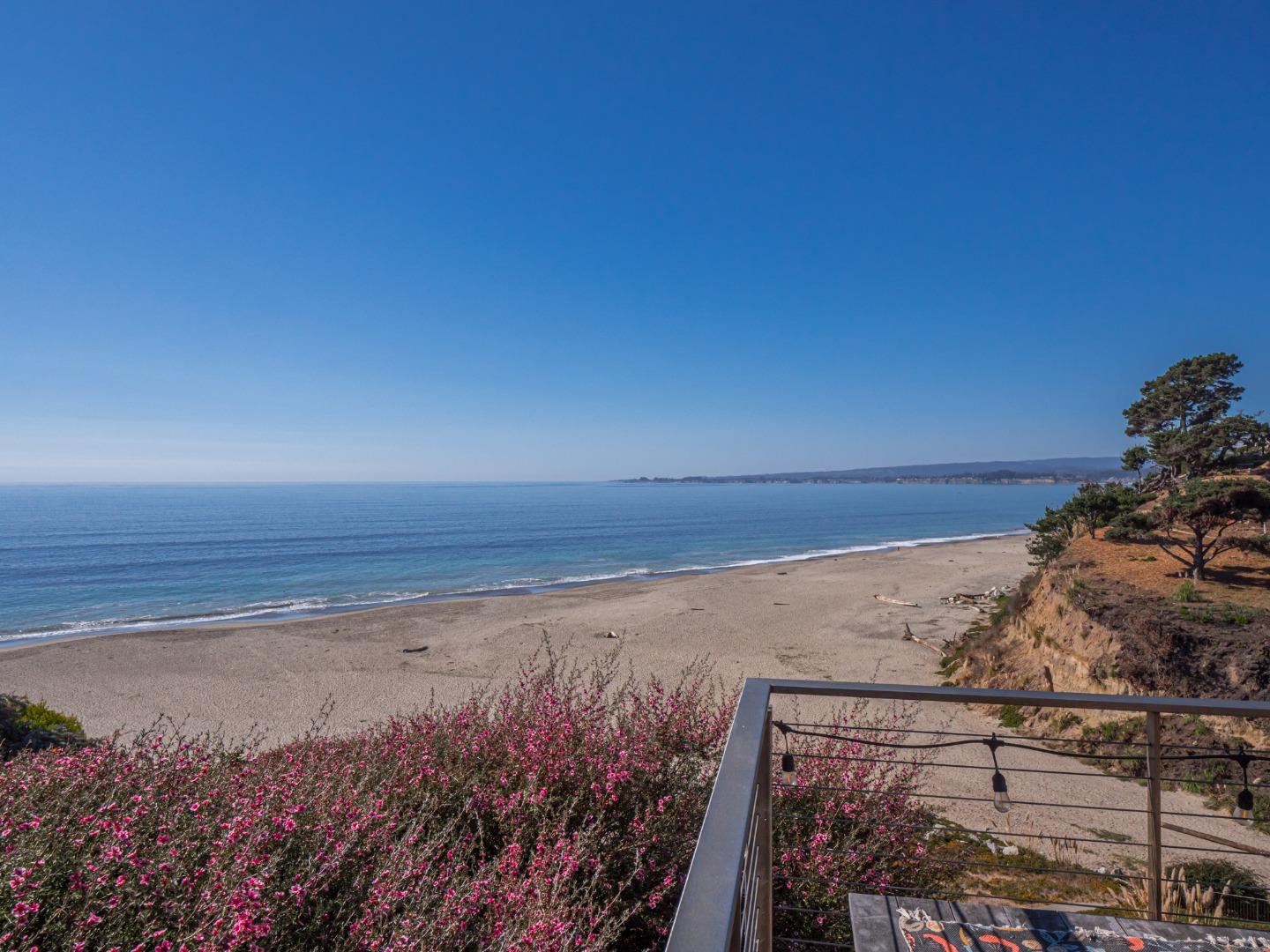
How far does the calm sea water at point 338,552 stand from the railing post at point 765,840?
76.4 feet

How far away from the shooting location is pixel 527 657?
50.9 feet

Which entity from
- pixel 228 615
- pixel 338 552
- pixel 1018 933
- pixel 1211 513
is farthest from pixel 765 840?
pixel 338 552

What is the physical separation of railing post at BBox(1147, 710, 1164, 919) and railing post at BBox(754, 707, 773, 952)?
122 cm

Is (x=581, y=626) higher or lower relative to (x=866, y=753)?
lower

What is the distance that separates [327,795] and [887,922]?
2500mm

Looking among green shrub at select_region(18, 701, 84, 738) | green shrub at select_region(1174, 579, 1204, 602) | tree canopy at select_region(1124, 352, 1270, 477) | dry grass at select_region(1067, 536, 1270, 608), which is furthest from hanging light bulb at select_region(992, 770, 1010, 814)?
tree canopy at select_region(1124, 352, 1270, 477)

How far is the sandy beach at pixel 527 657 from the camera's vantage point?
772cm

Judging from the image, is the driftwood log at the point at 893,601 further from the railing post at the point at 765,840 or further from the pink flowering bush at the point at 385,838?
the railing post at the point at 765,840

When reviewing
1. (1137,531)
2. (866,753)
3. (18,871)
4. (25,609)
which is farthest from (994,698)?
(25,609)

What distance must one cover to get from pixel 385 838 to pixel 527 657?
13.1 metres

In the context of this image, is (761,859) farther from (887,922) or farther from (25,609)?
(25,609)

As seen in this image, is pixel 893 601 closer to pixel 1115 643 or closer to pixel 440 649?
pixel 1115 643

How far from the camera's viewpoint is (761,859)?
6.64 feet

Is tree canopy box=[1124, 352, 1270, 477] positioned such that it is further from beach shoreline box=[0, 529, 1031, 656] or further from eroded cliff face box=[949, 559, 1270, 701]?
beach shoreline box=[0, 529, 1031, 656]
